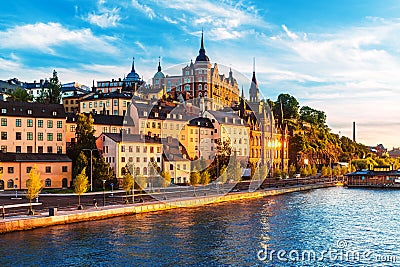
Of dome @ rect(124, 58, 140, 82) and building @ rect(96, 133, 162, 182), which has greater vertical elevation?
dome @ rect(124, 58, 140, 82)

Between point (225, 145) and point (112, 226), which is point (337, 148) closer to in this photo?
point (225, 145)

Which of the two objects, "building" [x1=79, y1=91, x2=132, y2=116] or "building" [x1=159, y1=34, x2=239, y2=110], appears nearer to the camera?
"building" [x1=79, y1=91, x2=132, y2=116]

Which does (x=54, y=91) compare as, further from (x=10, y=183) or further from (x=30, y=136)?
(x=10, y=183)

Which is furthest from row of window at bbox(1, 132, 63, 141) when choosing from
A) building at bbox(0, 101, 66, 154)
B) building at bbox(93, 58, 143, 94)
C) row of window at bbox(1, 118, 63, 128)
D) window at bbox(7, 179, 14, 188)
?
building at bbox(93, 58, 143, 94)

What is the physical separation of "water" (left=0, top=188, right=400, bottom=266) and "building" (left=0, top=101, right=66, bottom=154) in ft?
113

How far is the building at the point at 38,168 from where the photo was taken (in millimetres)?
71375

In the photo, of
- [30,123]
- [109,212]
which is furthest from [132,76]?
[109,212]

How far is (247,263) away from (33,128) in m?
59.0

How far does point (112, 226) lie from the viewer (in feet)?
153

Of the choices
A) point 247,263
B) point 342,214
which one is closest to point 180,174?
point 342,214

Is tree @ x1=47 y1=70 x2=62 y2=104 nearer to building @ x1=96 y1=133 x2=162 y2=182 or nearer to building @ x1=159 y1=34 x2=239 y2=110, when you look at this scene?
building @ x1=159 y1=34 x2=239 y2=110

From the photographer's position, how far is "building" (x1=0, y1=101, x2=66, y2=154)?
81000 mm

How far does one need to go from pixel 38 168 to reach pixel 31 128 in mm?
11791

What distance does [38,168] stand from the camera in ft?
242
